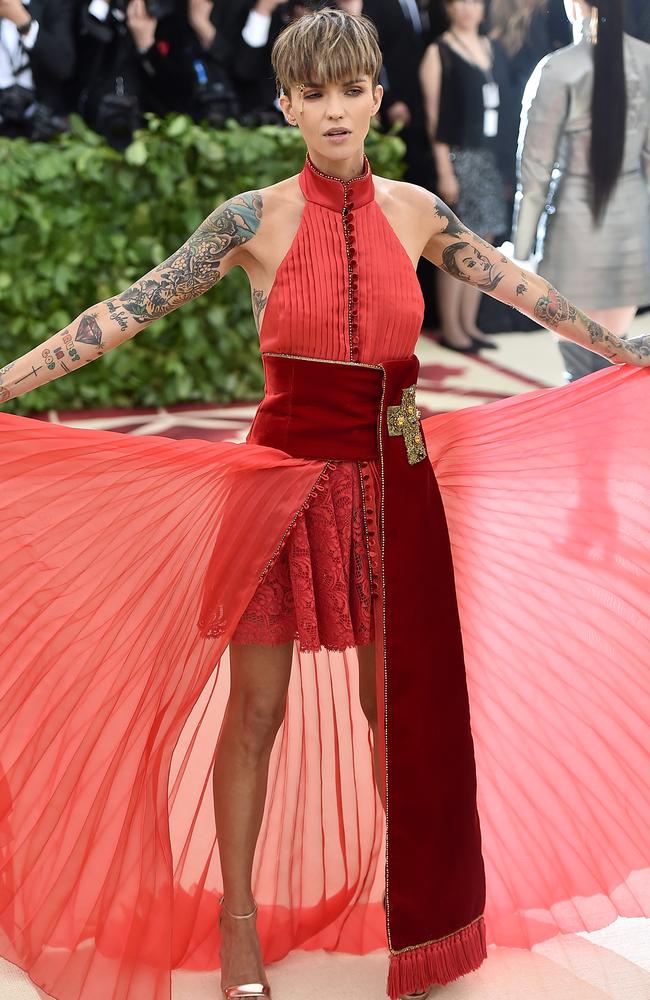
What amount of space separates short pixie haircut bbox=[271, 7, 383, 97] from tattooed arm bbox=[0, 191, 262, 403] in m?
0.22

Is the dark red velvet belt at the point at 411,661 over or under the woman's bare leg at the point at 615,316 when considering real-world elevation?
under

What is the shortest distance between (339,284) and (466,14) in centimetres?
566

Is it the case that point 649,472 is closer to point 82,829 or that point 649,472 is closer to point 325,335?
point 325,335

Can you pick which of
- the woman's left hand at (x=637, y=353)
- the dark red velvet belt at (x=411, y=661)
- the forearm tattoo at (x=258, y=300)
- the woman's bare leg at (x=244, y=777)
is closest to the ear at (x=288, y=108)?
the forearm tattoo at (x=258, y=300)

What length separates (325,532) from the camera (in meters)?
2.05

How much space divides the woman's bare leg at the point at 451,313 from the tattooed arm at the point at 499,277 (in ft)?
19.2

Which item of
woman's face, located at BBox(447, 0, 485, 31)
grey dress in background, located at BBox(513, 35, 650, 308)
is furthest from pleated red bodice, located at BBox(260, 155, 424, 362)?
woman's face, located at BBox(447, 0, 485, 31)

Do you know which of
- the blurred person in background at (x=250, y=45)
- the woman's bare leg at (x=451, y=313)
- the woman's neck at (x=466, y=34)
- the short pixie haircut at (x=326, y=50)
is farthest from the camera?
the woman's bare leg at (x=451, y=313)

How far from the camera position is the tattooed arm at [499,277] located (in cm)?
217

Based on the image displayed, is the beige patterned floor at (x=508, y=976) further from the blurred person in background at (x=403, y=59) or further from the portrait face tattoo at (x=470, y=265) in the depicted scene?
the blurred person in background at (x=403, y=59)

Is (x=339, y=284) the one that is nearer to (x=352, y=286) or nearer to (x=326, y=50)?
(x=352, y=286)

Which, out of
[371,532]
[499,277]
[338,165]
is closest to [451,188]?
[499,277]

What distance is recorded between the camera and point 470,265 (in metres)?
2.19

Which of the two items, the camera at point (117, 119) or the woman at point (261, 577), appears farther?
the camera at point (117, 119)
